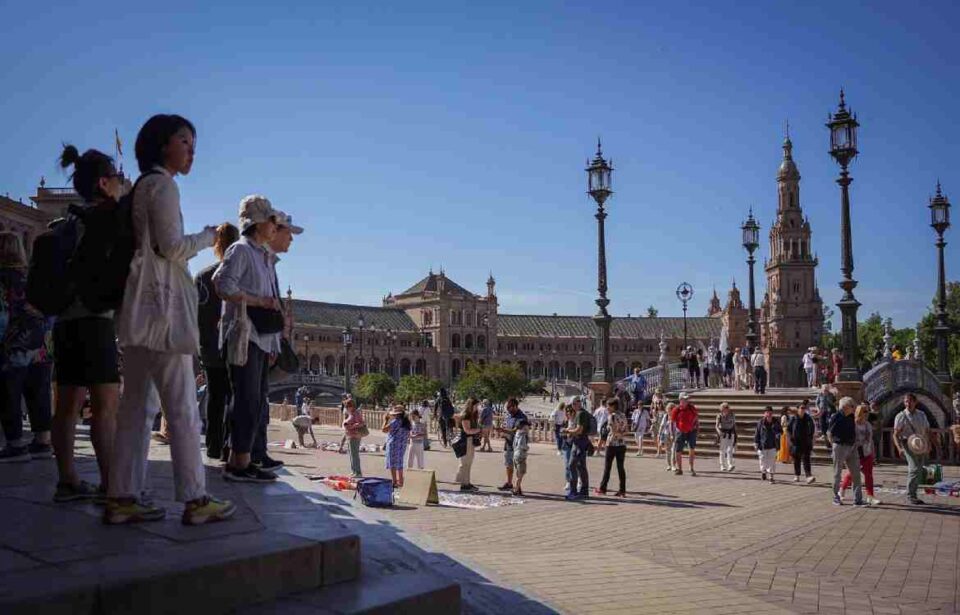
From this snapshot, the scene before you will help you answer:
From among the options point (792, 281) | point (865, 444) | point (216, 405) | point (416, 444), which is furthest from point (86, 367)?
point (792, 281)

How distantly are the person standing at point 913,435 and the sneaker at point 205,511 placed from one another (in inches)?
440

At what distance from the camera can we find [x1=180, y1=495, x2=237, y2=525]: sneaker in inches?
146

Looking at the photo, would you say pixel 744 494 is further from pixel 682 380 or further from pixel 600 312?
pixel 682 380

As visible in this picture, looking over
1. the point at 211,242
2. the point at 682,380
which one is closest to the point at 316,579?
the point at 211,242

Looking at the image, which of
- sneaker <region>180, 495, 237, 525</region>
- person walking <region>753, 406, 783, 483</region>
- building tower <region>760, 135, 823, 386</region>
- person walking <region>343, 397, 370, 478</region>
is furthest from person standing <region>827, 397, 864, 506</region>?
building tower <region>760, 135, 823, 386</region>

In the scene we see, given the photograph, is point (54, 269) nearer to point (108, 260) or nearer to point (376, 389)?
point (108, 260)

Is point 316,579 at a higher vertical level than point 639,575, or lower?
higher

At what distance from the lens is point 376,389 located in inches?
2509

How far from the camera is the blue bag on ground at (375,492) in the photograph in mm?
10977

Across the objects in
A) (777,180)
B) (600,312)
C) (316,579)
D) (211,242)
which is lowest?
(316,579)

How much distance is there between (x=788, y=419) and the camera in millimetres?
17297

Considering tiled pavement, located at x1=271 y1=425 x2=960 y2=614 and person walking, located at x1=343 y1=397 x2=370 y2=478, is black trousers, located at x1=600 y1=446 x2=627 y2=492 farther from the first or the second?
person walking, located at x1=343 y1=397 x2=370 y2=478

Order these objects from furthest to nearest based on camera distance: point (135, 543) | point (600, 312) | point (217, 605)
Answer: point (600, 312), point (135, 543), point (217, 605)

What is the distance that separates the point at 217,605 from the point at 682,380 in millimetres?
29034
